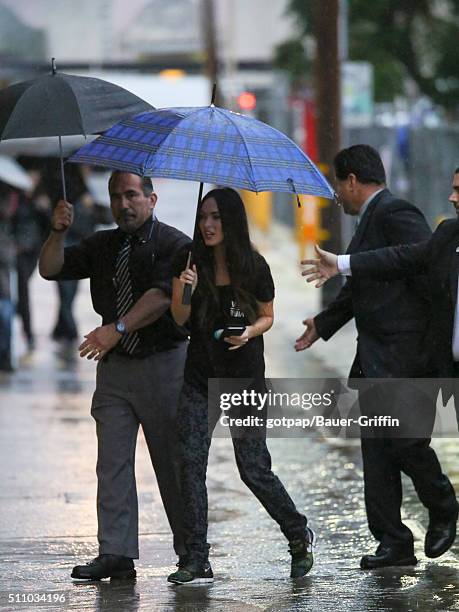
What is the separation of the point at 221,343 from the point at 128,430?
0.59 m

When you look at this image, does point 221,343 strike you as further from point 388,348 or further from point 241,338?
point 388,348

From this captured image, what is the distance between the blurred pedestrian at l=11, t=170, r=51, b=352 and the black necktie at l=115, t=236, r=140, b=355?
8.30m

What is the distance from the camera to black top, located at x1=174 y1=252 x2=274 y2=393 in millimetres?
6344

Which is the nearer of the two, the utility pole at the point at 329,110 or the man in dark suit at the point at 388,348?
the man in dark suit at the point at 388,348

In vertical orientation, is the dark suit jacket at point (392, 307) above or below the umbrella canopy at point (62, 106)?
below

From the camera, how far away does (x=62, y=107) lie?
21.6 ft

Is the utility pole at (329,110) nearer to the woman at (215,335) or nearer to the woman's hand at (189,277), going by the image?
the woman at (215,335)

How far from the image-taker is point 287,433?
7492 millimetres

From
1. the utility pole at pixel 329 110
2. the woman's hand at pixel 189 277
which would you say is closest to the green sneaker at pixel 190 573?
the woman's hand at pixel 189 277

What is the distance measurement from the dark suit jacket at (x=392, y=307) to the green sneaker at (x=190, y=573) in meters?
1.12

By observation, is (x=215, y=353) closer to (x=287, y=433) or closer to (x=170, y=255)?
(x=170, y=255)

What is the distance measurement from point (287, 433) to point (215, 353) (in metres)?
1.27

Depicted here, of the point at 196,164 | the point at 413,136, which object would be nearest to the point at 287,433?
the point at 196,164

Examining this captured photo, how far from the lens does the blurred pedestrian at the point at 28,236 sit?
48.4 ft
